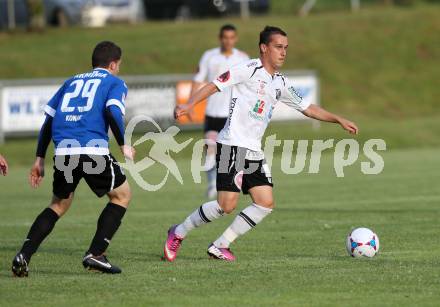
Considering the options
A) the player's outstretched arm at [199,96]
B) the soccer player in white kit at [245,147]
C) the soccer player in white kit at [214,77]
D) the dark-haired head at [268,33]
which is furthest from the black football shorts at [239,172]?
the soccer player in white kit at [214,77]

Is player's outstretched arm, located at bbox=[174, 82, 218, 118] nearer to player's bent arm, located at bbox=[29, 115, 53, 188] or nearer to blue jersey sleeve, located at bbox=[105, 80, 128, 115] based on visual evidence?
blue jersey sleeve, located at bbox=[105, 80, 128, 115]

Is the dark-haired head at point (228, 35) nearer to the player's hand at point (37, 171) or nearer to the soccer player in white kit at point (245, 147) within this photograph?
the soccer player in white kit at point (245, 147)

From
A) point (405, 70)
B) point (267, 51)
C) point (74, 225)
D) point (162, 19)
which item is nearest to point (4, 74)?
point (162, 19)

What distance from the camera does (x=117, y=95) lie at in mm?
9305

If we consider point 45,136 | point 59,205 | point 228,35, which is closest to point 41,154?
point 45,136

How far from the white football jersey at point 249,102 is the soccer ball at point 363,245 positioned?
1348 mm

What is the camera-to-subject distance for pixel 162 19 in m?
44.7

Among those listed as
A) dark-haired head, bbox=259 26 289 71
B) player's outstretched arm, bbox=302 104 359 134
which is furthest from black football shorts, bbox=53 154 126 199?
player's outstretched arm, bbox=302 104 359 134

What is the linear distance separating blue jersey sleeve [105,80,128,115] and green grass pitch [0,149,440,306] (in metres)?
1.56

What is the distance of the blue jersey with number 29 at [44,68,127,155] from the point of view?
9.34m

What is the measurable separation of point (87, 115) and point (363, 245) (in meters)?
3.10

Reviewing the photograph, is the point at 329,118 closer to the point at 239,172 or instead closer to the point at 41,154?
the point at 239,172

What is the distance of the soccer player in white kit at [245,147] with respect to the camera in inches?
409

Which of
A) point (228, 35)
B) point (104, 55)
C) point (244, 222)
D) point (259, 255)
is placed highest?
→ point (228, 35)
